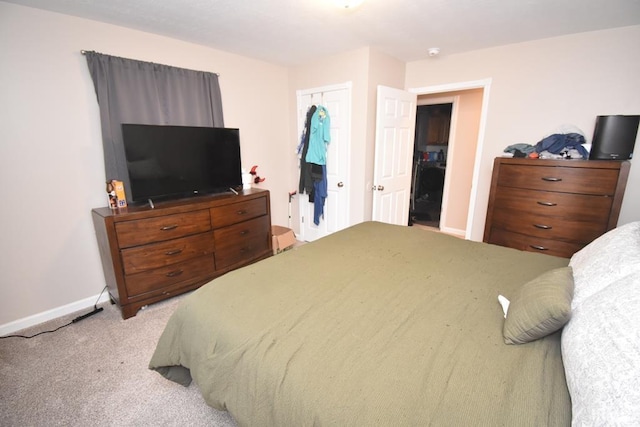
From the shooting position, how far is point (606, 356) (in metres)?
0.68

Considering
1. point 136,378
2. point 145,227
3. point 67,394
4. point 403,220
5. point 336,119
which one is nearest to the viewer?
point 67,394

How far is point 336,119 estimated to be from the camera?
3363mm

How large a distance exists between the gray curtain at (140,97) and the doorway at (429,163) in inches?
141

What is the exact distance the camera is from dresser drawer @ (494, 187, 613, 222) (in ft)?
7.55

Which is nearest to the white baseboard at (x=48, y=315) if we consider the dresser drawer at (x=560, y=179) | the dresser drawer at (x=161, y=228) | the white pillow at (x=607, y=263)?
the dresser drawer at (x=161, y=228)

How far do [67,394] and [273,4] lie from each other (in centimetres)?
283

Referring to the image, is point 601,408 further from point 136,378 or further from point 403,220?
point 403,220

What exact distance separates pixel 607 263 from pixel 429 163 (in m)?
4.06

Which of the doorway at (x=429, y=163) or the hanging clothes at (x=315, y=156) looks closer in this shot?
the hanging clothes at (x=315, y=156)

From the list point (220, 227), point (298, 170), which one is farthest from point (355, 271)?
point (298, 170)

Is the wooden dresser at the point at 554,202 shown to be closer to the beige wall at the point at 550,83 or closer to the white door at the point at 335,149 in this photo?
the beige wall at the point at 550,83

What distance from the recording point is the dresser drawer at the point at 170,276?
7.37 ft

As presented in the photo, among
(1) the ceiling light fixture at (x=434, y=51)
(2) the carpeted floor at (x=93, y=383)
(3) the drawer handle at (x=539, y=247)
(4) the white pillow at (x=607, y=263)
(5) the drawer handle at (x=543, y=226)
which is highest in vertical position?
(1) the ceiling light fixture at (x=434, y=51)

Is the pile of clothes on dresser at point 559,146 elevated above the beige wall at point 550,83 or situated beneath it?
situated beneath
